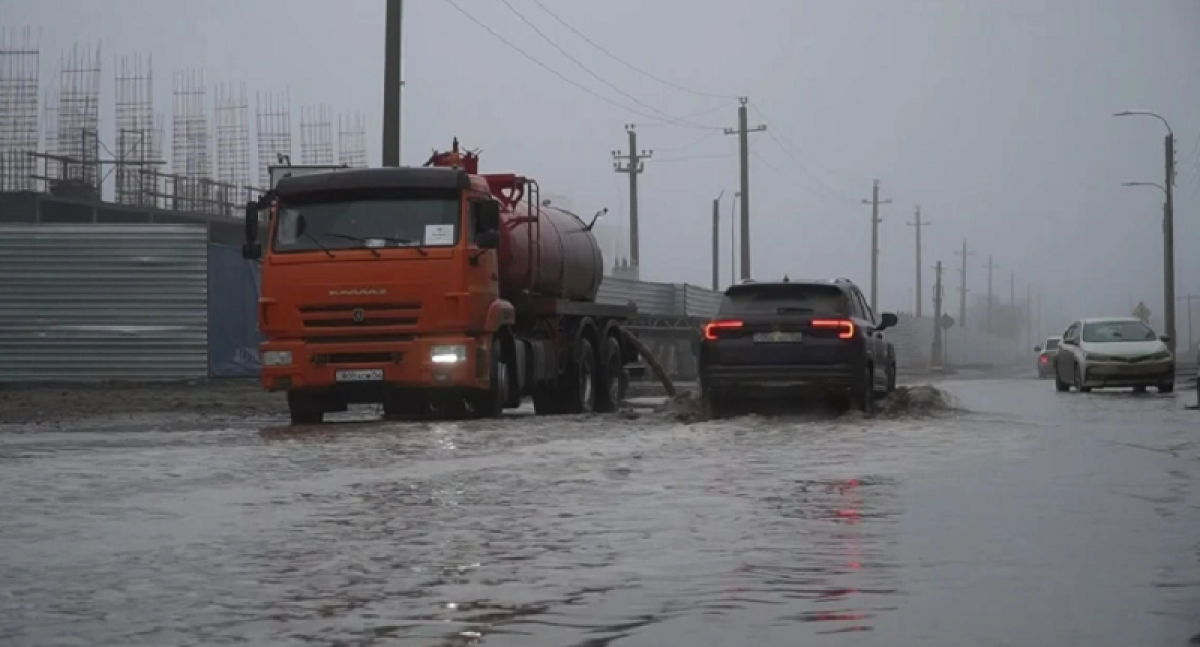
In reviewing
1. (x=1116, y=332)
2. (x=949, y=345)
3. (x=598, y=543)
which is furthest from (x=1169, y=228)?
(x=949, y=345)

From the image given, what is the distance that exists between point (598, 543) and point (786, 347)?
12.2 metres

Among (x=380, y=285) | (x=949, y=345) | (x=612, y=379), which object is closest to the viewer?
(x=380, y=285)

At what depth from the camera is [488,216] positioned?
69.8 ft

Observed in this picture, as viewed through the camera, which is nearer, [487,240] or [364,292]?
[364,292]

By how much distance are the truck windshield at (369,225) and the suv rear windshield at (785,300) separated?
11.4 feet

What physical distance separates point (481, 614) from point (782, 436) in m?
11.8

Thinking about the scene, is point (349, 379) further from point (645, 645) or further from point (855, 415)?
point (645, 645)

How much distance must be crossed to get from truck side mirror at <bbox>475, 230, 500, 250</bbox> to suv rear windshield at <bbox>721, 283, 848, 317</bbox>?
9.27 ft

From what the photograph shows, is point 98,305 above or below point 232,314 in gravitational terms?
above

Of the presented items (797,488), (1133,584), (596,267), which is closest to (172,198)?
(596,267)

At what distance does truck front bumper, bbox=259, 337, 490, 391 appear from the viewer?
20969 mm

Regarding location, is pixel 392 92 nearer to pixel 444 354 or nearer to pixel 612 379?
pixel 612 379

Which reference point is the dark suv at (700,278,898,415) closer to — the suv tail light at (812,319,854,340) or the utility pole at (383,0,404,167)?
the suv tail light at (812,319,854,340)

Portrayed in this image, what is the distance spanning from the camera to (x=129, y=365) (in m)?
34.9
